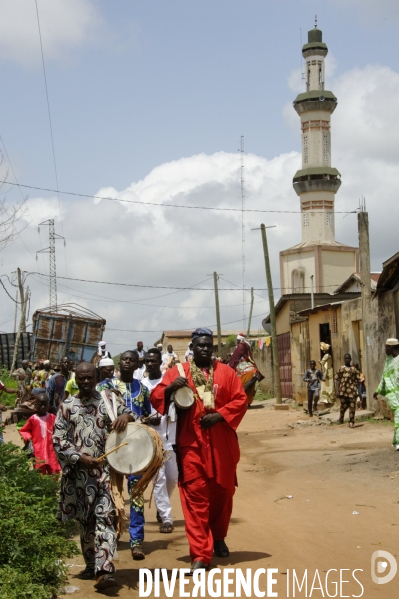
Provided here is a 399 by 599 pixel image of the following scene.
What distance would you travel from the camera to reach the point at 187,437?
22.3ft

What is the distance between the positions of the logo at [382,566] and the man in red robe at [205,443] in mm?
1177

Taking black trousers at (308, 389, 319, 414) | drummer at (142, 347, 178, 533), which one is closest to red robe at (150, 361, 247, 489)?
drummer at (142, 347, 178, 533)

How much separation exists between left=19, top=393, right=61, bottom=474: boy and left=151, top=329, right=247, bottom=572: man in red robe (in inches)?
114

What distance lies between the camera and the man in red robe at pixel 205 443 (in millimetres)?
6590

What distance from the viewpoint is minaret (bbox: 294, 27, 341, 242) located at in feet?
176

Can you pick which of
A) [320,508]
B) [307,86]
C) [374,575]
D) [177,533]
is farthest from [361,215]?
[307,86]

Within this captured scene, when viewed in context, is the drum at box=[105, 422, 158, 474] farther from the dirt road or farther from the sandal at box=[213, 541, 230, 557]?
the sandal at box=[213, 541, 230, 557]

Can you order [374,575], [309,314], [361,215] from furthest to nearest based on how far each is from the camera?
[309,314] → [361,215] → [374,575]

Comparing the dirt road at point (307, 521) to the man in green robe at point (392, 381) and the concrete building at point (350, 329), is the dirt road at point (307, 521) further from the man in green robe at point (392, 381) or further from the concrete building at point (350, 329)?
the concrete building at point (350, 329)

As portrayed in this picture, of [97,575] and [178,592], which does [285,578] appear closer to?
[178,592]

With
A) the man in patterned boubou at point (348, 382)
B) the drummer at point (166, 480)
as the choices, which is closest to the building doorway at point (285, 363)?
the man in patterned boubou at point (348, 382)

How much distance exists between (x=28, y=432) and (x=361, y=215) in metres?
13.5

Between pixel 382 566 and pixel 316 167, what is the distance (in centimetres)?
4866

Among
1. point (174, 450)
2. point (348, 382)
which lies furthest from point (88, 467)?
point (348, 382)
